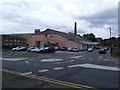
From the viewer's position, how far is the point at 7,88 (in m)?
5.18

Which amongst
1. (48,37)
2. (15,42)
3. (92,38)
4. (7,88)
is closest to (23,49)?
(48,37)

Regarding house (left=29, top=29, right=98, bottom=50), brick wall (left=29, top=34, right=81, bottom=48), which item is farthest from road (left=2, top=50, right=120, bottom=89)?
brick wall (left=29, top=34, right=81, bottom=48)

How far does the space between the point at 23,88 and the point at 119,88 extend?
441 centimetres

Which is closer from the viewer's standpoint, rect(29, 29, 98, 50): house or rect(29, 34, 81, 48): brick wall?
rect(29, 29, 98, 50): house

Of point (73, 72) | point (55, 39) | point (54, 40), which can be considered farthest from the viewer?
point (54, 40)

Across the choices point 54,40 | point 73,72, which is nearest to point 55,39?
point 54,40

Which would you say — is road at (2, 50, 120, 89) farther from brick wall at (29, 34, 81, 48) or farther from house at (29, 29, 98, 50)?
brick wall at (29, 34, 81, 48)

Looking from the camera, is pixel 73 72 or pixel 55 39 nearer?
pixel 73 72

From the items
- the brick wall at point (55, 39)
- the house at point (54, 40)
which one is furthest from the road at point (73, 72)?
the brick wall at point (55, 39)

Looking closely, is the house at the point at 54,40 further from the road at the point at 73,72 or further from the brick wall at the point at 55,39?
the road at the point at 73,72

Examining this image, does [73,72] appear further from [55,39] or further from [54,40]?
[54,40]

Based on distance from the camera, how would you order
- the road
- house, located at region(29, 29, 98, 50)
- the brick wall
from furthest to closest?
the brick wall < house, located at region(29, 29, 98, 50) < the road

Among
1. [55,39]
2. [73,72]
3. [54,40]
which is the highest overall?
[55,39]

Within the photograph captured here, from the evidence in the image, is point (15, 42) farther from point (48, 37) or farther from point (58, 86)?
point (58, 86)
